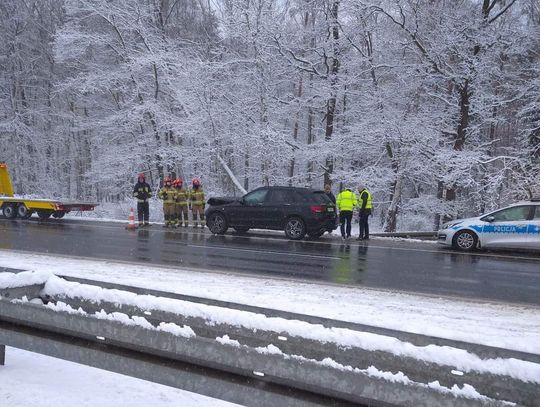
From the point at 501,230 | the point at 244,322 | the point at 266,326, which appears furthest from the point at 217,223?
the point at 266,326

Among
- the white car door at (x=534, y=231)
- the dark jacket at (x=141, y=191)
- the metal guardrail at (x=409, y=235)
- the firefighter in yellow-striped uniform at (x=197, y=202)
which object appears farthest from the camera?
the dark jacket at (x=141, y=191)

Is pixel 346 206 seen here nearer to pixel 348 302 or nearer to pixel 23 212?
pixel 348 302

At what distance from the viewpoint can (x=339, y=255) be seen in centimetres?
1418

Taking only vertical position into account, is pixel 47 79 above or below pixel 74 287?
above

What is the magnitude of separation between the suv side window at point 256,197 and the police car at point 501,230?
611cm

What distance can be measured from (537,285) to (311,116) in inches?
814

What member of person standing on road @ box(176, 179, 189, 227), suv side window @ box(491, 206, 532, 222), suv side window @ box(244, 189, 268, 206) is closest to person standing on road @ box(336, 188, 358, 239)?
suv side window @ box(244, 189, 268, 206)

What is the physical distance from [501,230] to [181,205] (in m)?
12.5

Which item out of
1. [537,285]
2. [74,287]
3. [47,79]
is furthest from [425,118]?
[47,79]

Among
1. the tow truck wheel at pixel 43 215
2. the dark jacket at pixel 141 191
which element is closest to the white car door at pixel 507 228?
the dark jacket at pixel 141 191

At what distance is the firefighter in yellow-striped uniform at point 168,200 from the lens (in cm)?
2141

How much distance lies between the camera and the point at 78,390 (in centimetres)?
415

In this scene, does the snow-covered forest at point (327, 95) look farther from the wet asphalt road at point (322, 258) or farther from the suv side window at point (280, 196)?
the wet asphalt road at point (322, 258)

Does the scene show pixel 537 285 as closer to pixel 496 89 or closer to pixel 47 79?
pixel 496 89
